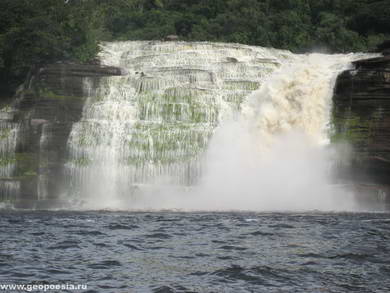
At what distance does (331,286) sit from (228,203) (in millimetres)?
18067

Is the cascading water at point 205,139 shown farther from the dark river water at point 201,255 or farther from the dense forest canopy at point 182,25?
the dark river water at point 201,255

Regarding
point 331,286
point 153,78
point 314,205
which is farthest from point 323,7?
point 331,286

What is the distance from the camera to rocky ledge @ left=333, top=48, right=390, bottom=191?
92.3 ft

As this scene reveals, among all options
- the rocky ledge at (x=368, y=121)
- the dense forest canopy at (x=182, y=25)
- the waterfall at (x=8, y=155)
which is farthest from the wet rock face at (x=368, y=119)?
the waterfall at (x=8, y=155)

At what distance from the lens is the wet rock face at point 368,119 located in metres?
28.2

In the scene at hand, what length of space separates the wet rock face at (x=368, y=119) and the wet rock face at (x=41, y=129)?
44.2 ft

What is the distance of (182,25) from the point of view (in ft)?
182

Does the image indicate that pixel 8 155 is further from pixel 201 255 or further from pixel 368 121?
pixel 201 255

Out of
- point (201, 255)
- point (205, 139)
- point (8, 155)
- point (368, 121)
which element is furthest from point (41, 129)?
point (201, 255)

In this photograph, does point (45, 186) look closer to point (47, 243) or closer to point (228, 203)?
point (228, 203)

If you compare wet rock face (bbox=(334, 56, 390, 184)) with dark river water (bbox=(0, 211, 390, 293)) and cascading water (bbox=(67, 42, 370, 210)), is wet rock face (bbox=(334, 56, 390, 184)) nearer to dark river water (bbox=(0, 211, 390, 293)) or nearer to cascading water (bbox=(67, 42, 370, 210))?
cascading water (bbox=(67, 42, 370, 210))

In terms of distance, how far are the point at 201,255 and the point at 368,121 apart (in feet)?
58.0

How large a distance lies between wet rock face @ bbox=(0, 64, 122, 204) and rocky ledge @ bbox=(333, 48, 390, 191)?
13512 mm

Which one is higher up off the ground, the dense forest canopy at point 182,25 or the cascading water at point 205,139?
the dense forest canopy at point 182,25
